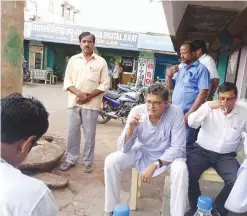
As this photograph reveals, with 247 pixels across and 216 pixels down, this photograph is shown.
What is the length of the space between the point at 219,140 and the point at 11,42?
256cm

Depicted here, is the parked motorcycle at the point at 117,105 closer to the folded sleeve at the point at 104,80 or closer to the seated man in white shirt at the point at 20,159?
the folded sleeve at the point at 104,80

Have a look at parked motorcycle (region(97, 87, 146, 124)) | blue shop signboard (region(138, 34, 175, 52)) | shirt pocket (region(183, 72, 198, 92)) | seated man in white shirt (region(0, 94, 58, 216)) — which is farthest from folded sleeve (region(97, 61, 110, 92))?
blue shop signboard (region(138, 34, 175, 52))

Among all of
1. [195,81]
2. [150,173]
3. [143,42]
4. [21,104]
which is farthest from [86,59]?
[143,42]

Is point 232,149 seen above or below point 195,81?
below

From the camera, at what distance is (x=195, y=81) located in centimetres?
354

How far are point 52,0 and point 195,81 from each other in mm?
24367

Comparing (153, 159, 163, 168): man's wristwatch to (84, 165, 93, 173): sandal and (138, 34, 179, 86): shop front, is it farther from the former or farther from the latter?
(138, 34, 179, 86): shop front

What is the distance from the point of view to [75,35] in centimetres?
1664

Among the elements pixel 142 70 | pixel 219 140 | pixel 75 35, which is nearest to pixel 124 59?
pixel 142 70

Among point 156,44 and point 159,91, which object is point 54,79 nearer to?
point 156,44

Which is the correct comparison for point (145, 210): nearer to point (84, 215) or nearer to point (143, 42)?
point (84, 215)

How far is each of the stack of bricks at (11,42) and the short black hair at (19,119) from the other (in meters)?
2.54

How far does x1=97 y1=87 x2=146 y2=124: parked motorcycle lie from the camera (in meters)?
7.23

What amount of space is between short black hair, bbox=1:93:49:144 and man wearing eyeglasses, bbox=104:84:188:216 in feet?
5.28
